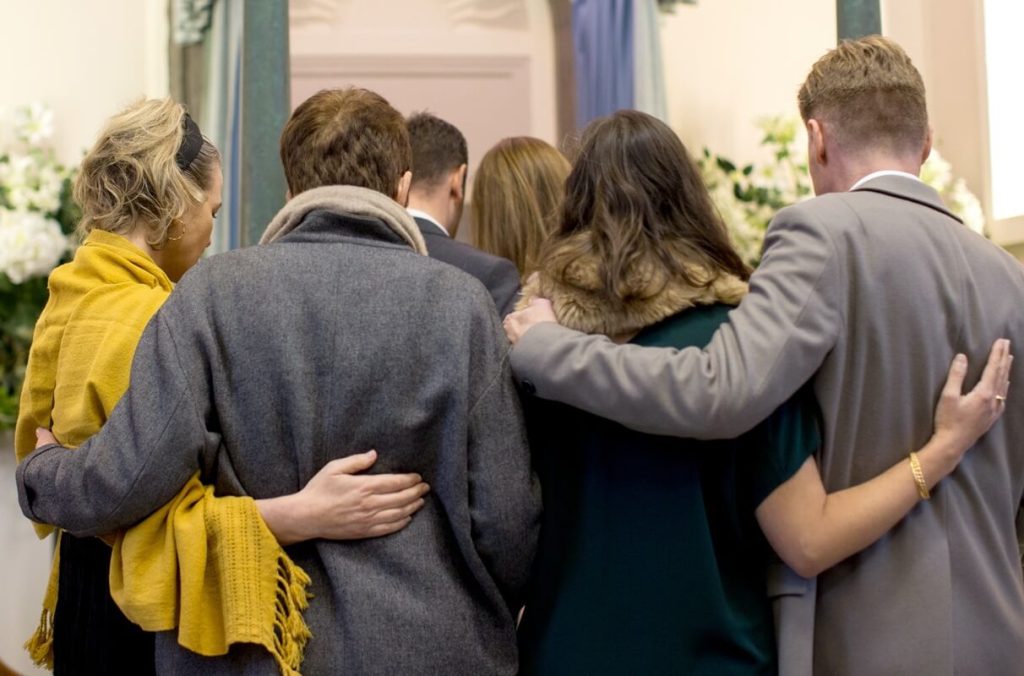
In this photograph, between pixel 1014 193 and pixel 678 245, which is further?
pixel 1014 193

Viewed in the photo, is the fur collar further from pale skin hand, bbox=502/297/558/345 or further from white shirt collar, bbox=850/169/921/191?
white shirt collar, bbox=850/169/921/191

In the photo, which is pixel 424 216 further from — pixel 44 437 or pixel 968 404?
pixel 968 404

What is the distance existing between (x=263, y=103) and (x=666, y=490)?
5.54 feet

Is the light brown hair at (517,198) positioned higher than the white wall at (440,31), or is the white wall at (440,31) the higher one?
the white wall at (440,31)

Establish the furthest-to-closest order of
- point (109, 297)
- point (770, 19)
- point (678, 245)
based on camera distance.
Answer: point (770, 19) < point (109, 297) < point (678, 245)

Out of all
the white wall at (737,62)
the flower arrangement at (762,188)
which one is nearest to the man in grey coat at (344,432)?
the flower arrangement at (762,188)

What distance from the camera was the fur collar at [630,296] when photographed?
160 cm

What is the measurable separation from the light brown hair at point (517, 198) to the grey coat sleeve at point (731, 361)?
99cm

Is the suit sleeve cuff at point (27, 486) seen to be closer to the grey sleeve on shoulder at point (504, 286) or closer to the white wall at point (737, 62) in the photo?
the grey sleeve on shoulder at point (504, 286)

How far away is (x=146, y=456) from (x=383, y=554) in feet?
1.02

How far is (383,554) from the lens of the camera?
1594 mm

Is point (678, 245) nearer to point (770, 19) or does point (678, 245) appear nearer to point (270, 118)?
point (270, 118)

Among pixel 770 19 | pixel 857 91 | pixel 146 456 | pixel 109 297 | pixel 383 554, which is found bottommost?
pixel 383 554

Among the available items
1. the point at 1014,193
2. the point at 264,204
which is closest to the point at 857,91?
the point at 264,204
